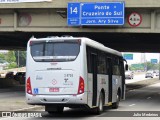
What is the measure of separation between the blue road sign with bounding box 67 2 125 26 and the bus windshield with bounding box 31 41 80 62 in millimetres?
12446

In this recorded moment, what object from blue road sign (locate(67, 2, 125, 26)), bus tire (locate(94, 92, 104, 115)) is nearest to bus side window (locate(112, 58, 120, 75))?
bus tire (locate(94, 92, 104, 115))

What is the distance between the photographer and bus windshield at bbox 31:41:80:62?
16891mm

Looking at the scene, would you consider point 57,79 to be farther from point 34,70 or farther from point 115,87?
point 115,87

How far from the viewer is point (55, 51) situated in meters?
17.0

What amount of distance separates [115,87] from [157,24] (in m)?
8.49

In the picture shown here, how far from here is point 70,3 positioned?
29.4 metres

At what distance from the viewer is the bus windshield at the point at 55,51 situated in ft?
55.4

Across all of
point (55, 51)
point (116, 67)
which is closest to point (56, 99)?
point (55, 51)

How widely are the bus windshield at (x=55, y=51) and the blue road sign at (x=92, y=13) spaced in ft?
40.8

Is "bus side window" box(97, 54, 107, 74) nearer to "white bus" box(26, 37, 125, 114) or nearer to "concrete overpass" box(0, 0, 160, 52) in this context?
"white bus" box(26, 37, 125, 114)

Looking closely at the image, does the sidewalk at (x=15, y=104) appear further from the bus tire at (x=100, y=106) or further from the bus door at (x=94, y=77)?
the bus door at (x=94, y=77)

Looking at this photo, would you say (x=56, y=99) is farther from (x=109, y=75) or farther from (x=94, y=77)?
(x=109, y=75)

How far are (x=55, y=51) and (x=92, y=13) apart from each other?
12882 millimetres

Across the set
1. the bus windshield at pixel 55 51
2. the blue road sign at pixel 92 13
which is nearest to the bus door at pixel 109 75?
the bus windshield at pixel 55 51
